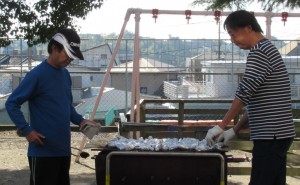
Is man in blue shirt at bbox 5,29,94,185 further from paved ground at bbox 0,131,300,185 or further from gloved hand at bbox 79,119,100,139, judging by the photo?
paved ground at bbox 0,131,300,185

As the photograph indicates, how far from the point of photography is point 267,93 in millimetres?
3471

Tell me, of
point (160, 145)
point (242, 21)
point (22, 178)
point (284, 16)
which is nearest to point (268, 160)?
point (160, 145)

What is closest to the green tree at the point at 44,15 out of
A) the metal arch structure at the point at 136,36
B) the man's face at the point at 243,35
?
the metal arch structure at the point at 136,36

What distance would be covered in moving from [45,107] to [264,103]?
151 cm

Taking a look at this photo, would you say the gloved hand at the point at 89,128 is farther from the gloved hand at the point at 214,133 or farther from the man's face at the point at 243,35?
the man's face at the point at 243,35

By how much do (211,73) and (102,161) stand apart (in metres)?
8.59

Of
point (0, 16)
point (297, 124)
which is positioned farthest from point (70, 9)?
point (297, 124)

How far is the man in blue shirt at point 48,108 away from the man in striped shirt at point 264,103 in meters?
1.18

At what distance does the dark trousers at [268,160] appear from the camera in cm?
347

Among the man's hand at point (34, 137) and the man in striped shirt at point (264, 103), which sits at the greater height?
the man in striped shirt at point (264, 103)

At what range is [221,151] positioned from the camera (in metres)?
3.63

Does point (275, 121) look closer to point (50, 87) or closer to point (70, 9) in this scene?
point (50, 87)

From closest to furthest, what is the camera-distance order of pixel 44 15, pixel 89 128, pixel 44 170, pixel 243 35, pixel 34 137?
pixel 243 35 < pixel 34 137 < pixel 44 170 < pixel 89 128 < pixel 44 15

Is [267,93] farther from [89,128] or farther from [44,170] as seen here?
[44,170]
